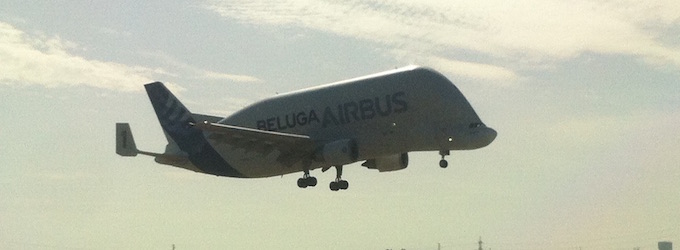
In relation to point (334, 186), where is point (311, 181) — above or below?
above

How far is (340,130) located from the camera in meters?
80.6

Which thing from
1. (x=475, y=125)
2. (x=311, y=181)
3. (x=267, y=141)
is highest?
(x=475, y=125)

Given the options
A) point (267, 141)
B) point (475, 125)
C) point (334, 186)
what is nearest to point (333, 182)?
point (334, 186)

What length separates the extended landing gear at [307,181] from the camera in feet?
272

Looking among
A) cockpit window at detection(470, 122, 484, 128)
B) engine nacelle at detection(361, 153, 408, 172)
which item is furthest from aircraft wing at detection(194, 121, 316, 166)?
cockpit window at detection(470, 122, 484, 128)

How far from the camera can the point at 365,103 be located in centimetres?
7919

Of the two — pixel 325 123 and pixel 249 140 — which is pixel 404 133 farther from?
pixel 249 140

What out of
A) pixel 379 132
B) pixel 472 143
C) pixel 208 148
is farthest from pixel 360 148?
pixel 208 148

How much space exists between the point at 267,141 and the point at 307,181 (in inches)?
165

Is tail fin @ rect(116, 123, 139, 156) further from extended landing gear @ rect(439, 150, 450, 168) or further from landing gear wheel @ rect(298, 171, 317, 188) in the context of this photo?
extended landing gear @ rect(439, 150, 450, 168)

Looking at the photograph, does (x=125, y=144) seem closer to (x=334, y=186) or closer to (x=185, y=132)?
(x=185, y=132)

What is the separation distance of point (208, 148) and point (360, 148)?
16.2m

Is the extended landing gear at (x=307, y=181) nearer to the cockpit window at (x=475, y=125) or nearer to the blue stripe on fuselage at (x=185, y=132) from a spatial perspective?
the blue stripe on fuselage at (x=185, y=132)

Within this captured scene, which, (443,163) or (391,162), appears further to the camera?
(391,162)
